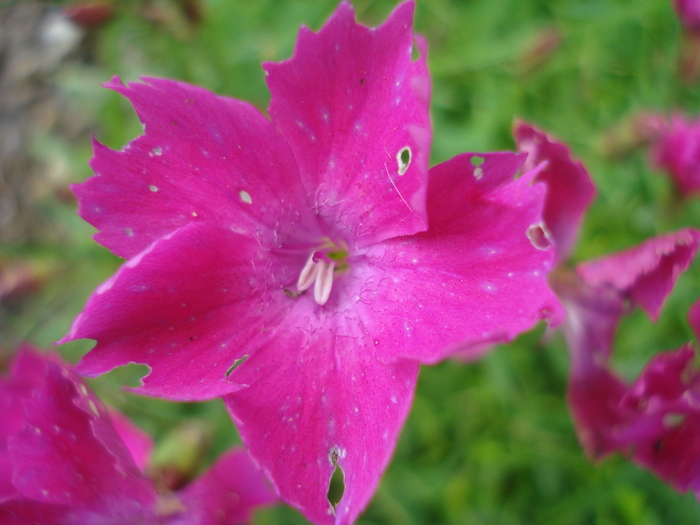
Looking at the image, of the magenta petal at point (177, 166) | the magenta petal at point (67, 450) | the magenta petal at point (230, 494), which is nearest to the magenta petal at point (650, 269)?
the magenta petal at point (177, 166)

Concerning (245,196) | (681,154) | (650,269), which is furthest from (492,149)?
(245,196)

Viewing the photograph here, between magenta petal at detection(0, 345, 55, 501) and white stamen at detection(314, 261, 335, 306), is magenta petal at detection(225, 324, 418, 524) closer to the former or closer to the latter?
white stamen at detection(314, 261, 335, 306)

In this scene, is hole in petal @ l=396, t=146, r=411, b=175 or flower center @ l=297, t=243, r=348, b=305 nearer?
hole in petal @ l=396, t=146, r=411, b=175

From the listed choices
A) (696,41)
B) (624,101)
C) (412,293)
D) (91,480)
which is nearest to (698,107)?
(624,101)

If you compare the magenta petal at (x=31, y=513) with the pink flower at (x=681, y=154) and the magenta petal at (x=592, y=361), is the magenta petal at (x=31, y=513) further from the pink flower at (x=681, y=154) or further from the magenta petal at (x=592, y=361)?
the pink flower at (x=681, y=154)

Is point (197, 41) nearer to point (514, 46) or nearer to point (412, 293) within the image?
point (514, 46)

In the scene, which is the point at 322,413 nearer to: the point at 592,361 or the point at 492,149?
the point at 592,361

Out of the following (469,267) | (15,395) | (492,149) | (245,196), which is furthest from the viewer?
(492,149)

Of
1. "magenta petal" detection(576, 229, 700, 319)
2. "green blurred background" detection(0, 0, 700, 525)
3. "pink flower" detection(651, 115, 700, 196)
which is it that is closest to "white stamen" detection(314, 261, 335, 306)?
"magenta petal" detection(576, 229, 700, 319)
